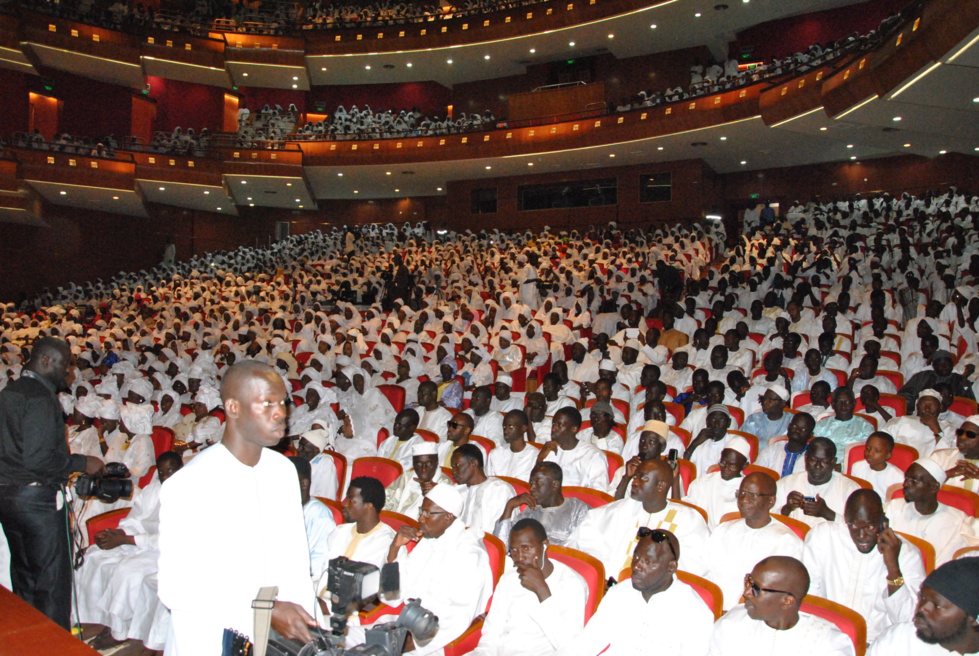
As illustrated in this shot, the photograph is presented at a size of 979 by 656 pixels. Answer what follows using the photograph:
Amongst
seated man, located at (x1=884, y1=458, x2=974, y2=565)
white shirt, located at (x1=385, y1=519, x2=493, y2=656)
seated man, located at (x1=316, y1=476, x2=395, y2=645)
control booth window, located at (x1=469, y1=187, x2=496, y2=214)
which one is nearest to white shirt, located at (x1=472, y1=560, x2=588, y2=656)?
white shirt, located at (x1=385, y1=519, x2=493, y2=656)

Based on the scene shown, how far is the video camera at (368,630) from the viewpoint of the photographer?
149 cm

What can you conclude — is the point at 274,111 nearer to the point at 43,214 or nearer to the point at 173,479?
the point at 43,214

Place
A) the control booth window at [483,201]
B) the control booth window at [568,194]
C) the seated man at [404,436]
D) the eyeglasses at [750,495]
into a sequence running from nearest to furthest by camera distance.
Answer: the eyeglasses at [750,495] < the seated man at [404,436] < the control booth window at [568,194] < the control booth window at [483,201]

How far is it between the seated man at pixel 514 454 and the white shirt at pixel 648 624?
6.78 feet

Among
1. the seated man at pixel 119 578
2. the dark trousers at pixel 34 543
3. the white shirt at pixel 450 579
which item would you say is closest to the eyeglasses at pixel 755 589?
the white shirt at pixel 450 579

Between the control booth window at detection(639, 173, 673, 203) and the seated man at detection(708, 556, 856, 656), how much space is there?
1757 centimetres

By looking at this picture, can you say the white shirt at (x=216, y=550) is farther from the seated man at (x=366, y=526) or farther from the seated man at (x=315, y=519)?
the seated man at (x=315, y=519)

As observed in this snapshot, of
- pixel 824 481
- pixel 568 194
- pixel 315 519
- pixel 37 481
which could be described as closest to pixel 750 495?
pixel 824 481

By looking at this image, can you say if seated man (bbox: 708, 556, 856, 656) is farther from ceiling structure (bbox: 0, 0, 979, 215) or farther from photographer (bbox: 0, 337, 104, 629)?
ceiling structure (bbox: 0, 0, 979, 215)

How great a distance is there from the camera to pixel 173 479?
185 cm

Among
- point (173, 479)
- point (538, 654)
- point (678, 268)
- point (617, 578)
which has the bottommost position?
point (538, 654)

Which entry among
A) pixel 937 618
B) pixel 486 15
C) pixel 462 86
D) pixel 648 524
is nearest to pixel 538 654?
pixel 648 524

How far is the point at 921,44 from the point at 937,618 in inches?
340

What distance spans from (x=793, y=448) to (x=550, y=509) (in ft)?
5.83
